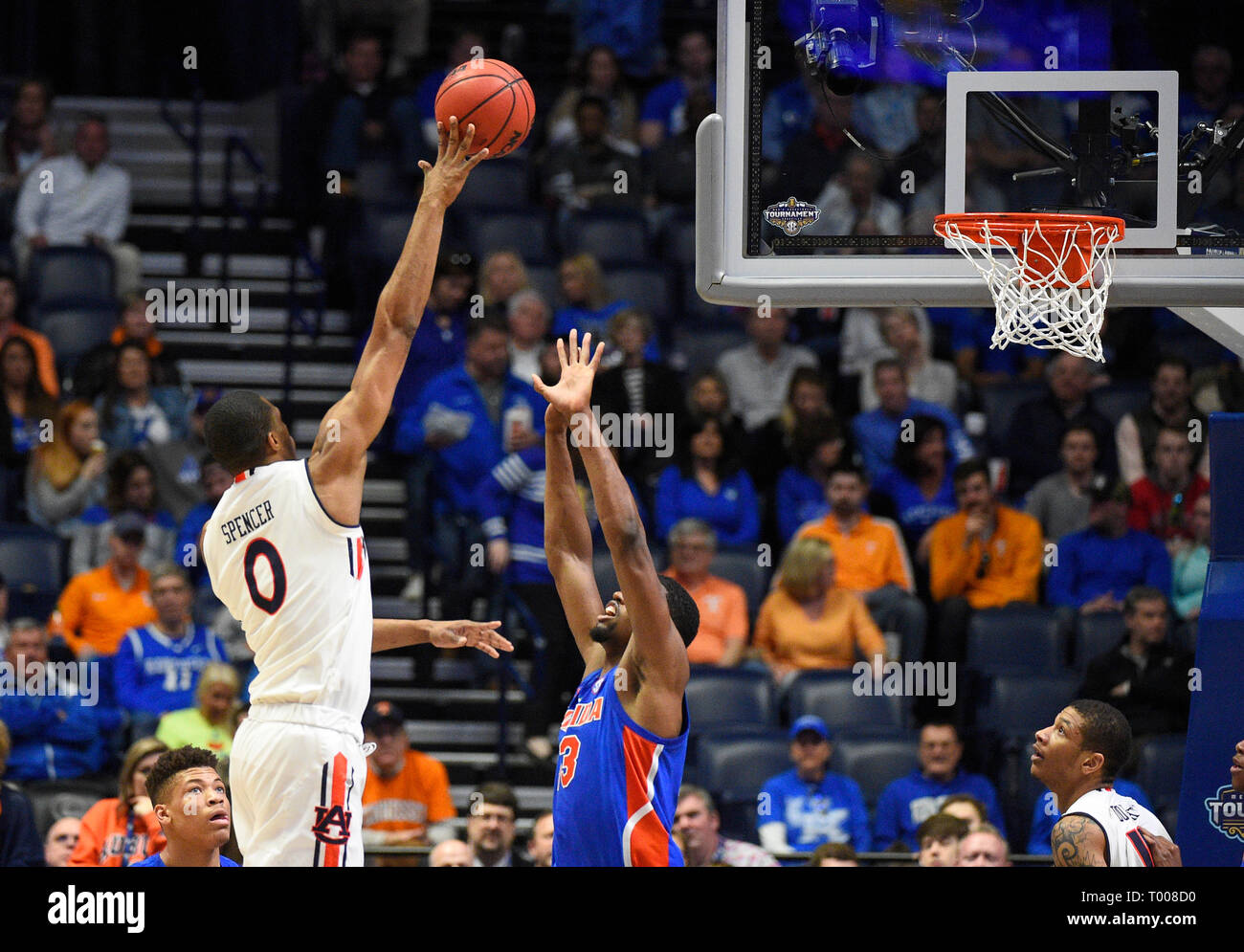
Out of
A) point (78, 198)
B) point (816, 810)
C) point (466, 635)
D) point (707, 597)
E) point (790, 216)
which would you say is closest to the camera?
point (466, 635)

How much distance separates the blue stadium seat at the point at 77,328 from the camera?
9422 millimetres

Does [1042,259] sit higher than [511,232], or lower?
lower

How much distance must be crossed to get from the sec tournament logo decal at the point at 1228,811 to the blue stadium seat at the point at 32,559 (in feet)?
16.7

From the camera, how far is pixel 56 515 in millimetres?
8758

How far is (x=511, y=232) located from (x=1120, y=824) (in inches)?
240

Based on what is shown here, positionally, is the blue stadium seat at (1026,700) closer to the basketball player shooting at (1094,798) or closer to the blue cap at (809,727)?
the blue cap at (809,727)

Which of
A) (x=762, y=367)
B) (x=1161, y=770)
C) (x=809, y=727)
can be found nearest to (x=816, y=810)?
(x=809, y=727)

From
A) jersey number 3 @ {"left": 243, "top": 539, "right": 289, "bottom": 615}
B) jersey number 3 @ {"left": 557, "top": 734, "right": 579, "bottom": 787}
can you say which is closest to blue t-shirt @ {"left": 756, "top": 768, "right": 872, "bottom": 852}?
jersey number 3 @ {"left": 557, "top": 734, "right": 579, "bottom": 787}

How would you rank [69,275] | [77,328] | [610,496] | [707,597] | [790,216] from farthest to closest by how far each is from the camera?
[69,275] < [77,328] < [707,597] < [790,216] < [610,496]

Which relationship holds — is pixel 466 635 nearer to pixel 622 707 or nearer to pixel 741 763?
pixel 622 707

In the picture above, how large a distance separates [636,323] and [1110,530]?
243 centimetres

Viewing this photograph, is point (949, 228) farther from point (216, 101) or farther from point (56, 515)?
point (216, 101)

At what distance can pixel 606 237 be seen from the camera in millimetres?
10242
